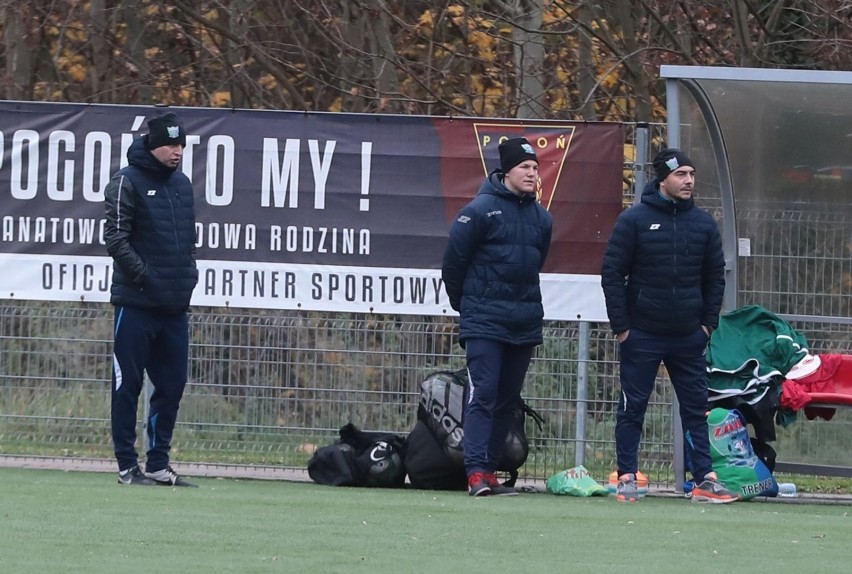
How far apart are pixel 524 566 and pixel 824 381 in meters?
3.61

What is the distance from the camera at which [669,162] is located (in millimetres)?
8062

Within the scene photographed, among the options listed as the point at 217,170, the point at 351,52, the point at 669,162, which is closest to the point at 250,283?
the point at 217,170

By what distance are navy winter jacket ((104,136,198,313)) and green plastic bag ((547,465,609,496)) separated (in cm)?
238

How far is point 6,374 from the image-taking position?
9.52m

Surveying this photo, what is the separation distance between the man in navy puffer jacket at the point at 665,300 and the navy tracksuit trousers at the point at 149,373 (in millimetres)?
2396

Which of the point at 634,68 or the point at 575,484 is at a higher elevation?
the point at 634,68

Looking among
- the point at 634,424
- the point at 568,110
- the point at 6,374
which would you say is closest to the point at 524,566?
the point at 634,424

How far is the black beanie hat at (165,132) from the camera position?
8.01m

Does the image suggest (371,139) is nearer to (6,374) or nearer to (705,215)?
(705,215)

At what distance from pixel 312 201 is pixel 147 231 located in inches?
54.8

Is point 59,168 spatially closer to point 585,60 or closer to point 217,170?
point 217,170

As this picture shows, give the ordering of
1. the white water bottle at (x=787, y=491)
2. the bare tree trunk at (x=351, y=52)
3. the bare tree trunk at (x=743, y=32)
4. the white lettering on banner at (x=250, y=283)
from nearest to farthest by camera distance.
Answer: the white water bottle at (x=787, y=491) < the white lettering on banner at (x=250, y=283) < the bare tree trunk at (x=743, y=32) < the bare tree trunk at (x=351, y=52)

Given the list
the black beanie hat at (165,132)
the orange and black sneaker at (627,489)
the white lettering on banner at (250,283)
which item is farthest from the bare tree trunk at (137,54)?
the orange and black sneaker at (627,489)

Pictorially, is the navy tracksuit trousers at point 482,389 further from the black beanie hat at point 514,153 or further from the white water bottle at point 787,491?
the white water bottle at point 787,491
